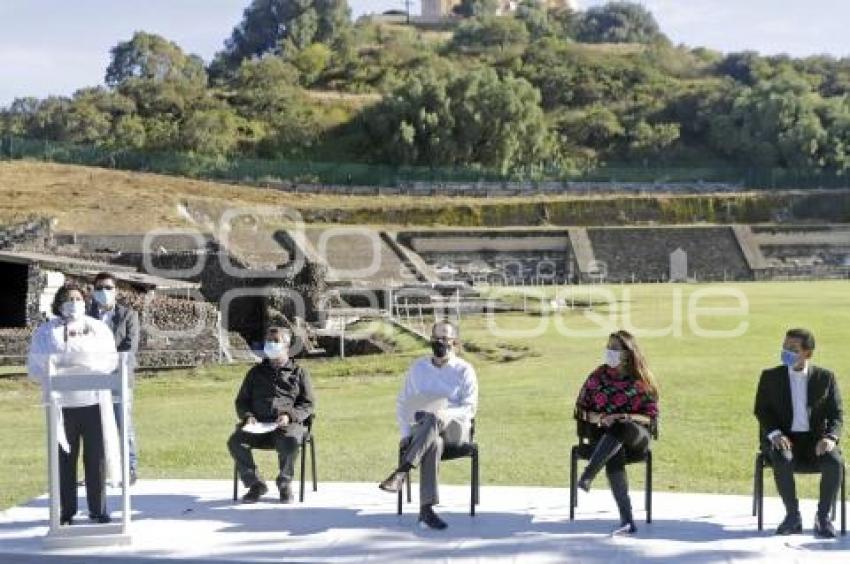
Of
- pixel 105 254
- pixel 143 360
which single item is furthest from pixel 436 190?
pixel 143 360

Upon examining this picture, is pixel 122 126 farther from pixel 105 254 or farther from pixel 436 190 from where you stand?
pixel 105 254

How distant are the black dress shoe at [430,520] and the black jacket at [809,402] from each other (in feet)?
8.18

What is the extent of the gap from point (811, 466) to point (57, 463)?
5.40 m

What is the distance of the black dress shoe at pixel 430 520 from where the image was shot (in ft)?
29.2

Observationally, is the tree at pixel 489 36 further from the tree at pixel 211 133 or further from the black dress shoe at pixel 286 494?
the black dress shoe at pixel 286 494

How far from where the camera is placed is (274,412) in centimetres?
995

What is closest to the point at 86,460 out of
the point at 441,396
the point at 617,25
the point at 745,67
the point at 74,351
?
the point at 74,351

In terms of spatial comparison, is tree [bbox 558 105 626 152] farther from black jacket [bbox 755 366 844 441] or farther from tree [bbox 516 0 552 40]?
black jacket [bbox 755 366 844 441]

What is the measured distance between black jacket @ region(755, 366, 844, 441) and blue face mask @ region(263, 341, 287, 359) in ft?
12.5

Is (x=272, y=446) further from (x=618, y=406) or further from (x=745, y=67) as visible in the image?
(x=745, y=67)

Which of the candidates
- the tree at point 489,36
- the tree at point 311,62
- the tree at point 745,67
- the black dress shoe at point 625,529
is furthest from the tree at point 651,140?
the black dress shoe at point 625,529

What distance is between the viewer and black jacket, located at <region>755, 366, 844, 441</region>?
8.90 meters

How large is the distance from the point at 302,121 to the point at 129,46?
35.9 metres

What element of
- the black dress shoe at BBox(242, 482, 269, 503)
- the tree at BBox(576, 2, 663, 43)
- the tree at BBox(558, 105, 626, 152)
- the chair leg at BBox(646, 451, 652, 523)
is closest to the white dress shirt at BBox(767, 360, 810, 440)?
the chair leg at BBox(646, 451, 652, 523)
